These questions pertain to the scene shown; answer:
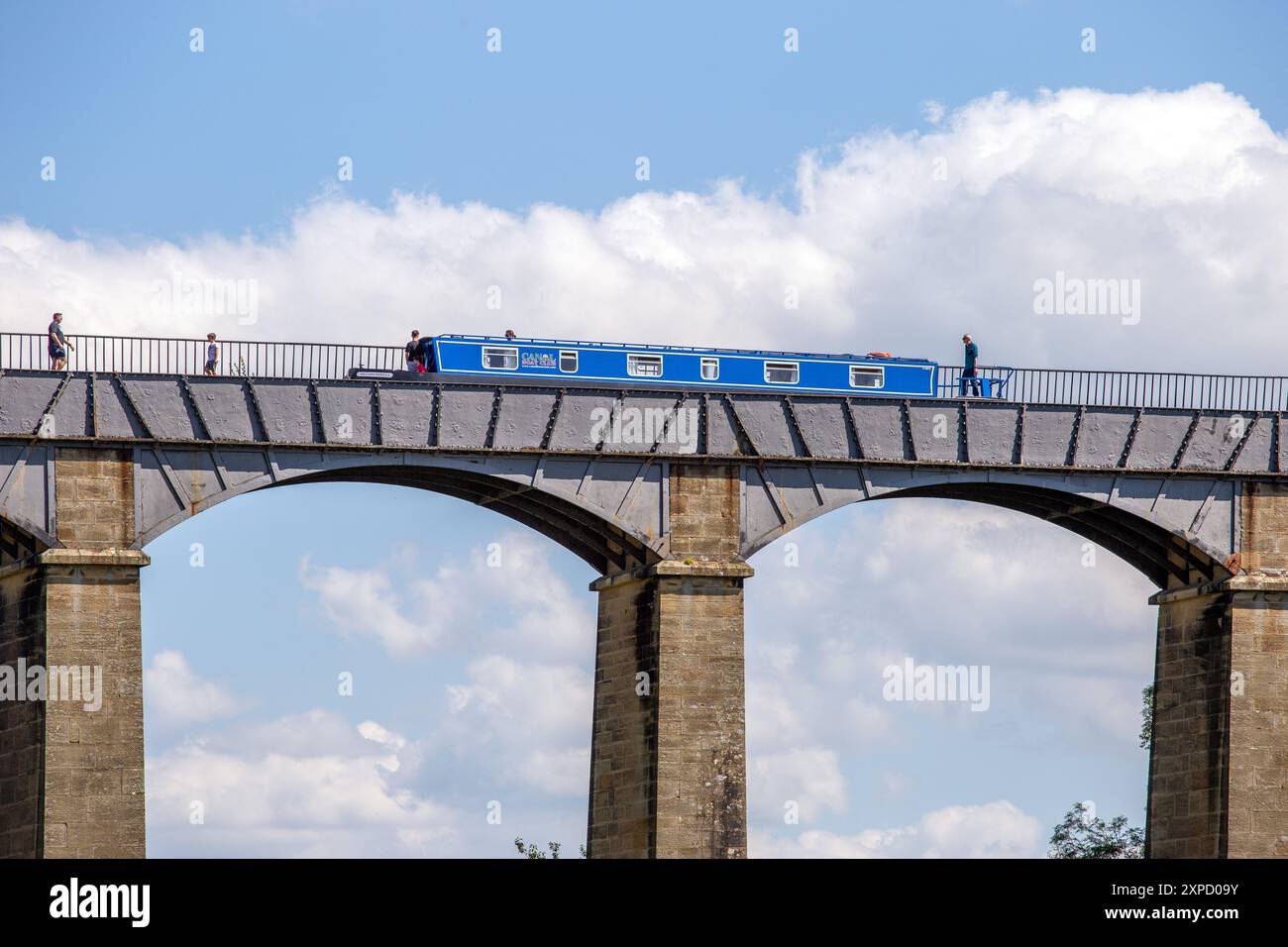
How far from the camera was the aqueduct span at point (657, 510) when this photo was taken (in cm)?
4638

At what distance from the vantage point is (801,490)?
51812 mm

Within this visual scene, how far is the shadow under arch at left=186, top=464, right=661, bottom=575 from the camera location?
49938 millimetres

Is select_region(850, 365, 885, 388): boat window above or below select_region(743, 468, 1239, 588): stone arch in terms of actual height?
above

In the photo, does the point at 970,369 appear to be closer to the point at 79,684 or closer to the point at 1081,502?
the point at 1081,502

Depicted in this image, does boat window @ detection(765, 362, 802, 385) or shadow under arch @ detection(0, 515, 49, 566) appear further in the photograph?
boat window @ detection(765, 362, 802, 385)

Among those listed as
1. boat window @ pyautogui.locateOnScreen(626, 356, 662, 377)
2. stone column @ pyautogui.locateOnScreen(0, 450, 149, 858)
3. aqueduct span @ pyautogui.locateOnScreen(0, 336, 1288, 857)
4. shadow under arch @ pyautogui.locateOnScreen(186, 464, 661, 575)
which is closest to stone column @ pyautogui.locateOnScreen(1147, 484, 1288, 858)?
aqueduct span @ pyautogui.locateOnScreen(0, 336, 1288, 857)

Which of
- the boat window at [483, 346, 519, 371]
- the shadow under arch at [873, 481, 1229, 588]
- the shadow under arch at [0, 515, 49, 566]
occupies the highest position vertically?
the boat window at [483, 346, 519, 371]

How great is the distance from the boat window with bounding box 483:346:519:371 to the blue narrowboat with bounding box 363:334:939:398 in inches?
0.9

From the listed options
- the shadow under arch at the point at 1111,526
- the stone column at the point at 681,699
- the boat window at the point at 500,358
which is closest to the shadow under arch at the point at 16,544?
the boat window at the point at 500,358

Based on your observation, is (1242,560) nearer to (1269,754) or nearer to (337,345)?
(1269,754)

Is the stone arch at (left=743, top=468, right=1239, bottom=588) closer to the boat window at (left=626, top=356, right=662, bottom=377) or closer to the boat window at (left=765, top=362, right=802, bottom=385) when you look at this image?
the boat window at (left=765, top=362, right=802, bottom=385)

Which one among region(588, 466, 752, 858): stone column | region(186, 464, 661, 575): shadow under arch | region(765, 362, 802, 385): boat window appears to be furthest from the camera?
region(765, 362, 802, 385): boat window

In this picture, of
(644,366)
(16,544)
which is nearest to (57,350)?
(16,544)
